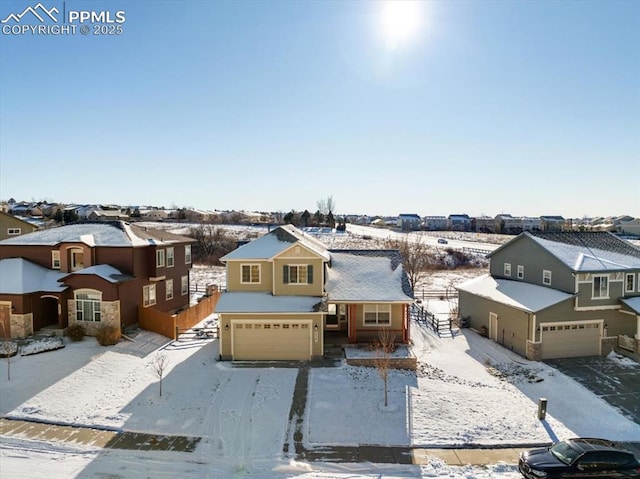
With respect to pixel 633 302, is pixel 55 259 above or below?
above

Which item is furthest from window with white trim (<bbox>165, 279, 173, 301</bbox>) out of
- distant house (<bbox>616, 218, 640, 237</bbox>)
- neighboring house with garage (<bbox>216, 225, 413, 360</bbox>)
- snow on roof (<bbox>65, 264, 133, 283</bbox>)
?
distant house (<bbox>616, 218, 640, 237</bbox>)

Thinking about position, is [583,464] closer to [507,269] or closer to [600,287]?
[600,287]

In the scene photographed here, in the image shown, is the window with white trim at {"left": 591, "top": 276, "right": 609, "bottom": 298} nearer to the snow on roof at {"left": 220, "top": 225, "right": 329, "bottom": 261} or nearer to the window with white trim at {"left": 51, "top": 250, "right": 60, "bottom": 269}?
the snow on roof at {"left": 220, "top": 225, "right": 329, "bottom": 261}

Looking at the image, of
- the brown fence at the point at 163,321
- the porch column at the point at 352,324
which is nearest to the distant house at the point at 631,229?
the porch column at the point at 352,324

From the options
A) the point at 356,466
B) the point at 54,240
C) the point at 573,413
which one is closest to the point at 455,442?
the point at 356,466

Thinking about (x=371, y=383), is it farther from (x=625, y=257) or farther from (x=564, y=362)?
(x=625, y=257)

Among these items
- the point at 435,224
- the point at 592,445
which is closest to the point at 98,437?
the point at 592,445
